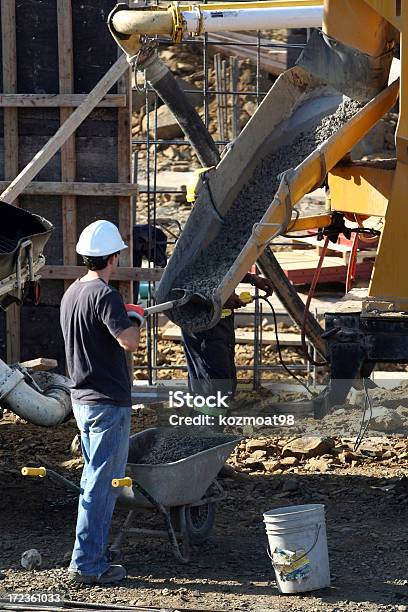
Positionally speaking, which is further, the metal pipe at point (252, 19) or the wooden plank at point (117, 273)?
the wooden plank at point (117, 273)

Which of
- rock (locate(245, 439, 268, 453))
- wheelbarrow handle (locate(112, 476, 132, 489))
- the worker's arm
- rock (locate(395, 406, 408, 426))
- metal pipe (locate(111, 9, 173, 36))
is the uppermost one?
metal pipe (locate(111, 9, 173, 36))

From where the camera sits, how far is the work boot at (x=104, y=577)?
6.52 meters

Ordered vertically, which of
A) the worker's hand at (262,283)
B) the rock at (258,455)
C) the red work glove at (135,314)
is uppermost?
the red work glove at (135,314)

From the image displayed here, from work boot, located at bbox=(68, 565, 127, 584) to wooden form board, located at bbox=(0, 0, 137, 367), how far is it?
3907 mm

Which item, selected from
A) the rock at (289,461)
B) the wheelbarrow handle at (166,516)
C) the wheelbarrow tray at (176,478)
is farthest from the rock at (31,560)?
the rock at (289,461)

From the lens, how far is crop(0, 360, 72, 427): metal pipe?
285 inches

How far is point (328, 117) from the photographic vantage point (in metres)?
8.07

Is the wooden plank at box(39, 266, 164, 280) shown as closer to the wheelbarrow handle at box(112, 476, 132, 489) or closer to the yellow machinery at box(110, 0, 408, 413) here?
the yellow machinery at box(110, 0, 408, 413)

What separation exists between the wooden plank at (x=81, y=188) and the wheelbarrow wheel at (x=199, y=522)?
3513 millimetres

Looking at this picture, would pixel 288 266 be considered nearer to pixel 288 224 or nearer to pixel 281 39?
pixel 288 224

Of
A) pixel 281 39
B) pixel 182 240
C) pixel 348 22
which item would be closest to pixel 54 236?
pixel 182 240

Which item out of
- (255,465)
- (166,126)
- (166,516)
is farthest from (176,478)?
(166,126)

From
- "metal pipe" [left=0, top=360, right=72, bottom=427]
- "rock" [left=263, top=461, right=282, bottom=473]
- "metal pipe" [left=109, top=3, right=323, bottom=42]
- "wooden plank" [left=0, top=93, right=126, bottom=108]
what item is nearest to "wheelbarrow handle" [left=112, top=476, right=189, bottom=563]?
"metal pipe" [left=0, top=360, right=72, bottom=427]

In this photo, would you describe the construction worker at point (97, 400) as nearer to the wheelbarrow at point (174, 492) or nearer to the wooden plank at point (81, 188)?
the wheelbarrow at point (174, 492)
